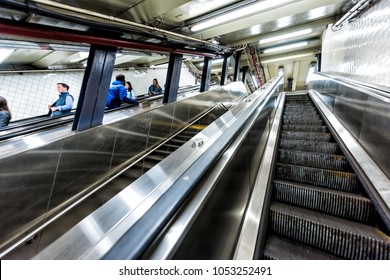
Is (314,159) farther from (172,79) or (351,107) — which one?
(172,79)

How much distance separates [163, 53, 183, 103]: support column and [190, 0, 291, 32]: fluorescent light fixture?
105 cm

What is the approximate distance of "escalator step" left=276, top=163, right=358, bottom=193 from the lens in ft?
5.11

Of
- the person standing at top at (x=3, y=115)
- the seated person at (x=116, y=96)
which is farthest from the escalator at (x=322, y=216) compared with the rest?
the person standing at top at (x=3, y=115)

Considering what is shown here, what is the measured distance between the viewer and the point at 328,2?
3.71m

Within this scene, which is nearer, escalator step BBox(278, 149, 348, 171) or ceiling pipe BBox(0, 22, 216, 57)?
ceiling pipe BBox(0, 22, 216, 57)

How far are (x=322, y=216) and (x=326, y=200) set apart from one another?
0.14 meters

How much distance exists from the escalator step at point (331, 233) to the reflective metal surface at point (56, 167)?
106 cm

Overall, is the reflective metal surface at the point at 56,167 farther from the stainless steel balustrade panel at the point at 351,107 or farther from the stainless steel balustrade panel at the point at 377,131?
the stainless steel balustrade panel at the point at 351,107

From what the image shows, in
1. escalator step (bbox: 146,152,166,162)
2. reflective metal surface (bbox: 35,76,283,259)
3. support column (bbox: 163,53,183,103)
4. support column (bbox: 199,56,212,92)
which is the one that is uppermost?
support column (bbox: 199,56,212,92)

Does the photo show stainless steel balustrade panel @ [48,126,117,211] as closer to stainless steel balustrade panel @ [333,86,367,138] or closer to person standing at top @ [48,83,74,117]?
person standing at top @ [48,83,74,117]

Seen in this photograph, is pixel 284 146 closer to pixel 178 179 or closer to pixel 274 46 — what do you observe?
pixel 178 179

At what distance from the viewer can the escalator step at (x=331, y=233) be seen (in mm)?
1075

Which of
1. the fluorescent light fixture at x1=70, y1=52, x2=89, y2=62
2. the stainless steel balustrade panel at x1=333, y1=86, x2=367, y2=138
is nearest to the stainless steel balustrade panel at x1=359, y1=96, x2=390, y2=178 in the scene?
the stainless steel balustrade panel at x1=333, y1=86, x2=367, y2=138
